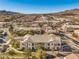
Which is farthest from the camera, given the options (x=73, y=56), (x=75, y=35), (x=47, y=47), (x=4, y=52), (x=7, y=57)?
(x=75, y=35)

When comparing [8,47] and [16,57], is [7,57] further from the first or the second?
[8,47]

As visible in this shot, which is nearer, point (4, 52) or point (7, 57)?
point (7, 57)

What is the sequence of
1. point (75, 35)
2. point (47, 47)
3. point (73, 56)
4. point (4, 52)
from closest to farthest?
1. point (73, 56)
2. point (4, 52)
3. point (47, 47)
4. point (75, 35)

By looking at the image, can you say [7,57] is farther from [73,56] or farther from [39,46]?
[73,56]

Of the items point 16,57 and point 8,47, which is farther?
point 8,47

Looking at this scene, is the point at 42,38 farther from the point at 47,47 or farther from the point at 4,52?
the point at 4,52

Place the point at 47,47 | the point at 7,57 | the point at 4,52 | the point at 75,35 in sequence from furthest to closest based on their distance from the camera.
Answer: the point at 75,35, the point at 47,47, the point at 4,52, the point at 7,57

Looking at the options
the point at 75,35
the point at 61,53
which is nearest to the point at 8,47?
the point at 61,53

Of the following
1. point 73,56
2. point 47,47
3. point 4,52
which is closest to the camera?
point 73,56
